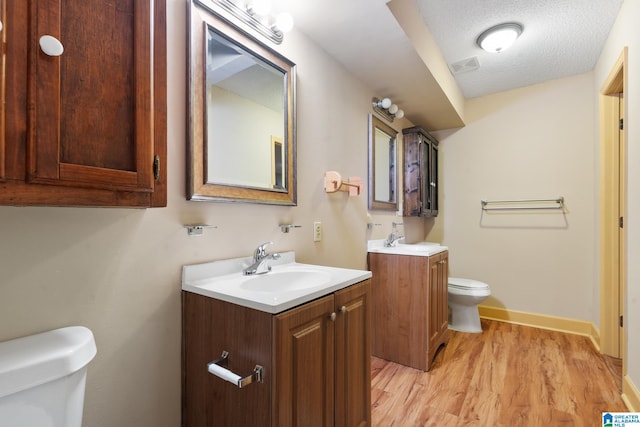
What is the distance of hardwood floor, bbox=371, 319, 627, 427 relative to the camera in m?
1.53

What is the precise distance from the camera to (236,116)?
131cm

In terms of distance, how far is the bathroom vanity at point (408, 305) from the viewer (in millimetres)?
1995

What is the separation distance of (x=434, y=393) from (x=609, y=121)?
242 centimetres

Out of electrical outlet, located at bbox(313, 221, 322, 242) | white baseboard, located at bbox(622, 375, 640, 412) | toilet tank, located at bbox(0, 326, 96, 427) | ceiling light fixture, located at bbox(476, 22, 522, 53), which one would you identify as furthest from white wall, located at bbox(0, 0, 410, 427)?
white baseboard, located at bbox(622, 375, 640, 412)

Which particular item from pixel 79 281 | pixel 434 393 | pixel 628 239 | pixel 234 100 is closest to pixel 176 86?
pixel 234 100

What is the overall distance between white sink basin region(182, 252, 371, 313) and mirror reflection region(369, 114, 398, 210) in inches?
44.0

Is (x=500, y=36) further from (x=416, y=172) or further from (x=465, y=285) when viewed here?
(x=465, y=285)

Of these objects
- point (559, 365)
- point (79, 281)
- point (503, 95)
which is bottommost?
point (559, 365)

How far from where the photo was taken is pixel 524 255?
2.93 meters

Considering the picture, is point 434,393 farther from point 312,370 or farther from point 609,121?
point 609,121

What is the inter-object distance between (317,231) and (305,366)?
90cm

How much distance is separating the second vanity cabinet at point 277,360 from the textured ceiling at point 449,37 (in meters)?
1.38

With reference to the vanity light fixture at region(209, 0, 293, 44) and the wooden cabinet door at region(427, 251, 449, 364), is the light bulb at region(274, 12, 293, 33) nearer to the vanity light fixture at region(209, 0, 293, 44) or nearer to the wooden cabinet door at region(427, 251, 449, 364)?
the vanity light fixture at region(209, 0, 293, 44)

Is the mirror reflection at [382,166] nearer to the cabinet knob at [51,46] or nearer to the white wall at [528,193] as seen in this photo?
the white wall at [528,193]
